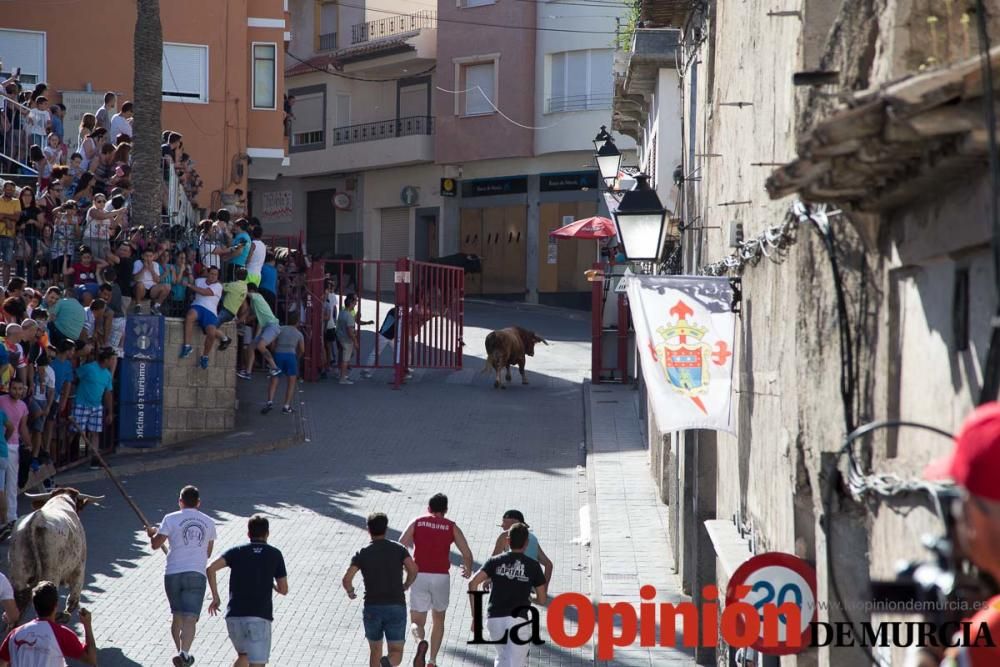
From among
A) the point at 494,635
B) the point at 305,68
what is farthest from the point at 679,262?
the point at 305,68

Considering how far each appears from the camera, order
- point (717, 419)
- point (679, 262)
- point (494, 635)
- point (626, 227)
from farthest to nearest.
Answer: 1. point (679, 262)
2. point (626, 227)
3. point (494, 635)
4. point (717, 419)

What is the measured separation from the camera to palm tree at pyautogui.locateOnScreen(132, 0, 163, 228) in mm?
22719

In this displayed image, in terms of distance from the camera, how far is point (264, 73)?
34.5 metres

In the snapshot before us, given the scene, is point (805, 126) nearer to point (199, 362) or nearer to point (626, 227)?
point (626, 227)

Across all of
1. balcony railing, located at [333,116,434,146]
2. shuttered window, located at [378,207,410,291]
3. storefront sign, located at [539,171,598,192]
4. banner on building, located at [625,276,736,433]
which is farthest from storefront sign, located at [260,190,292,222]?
banner on building, located at [625,276,736,433]

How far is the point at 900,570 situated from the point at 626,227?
8541 millimetres

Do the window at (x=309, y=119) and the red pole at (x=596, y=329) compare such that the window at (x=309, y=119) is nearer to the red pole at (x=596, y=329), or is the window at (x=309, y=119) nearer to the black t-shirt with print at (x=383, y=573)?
the red pole at (x=596, y=329)

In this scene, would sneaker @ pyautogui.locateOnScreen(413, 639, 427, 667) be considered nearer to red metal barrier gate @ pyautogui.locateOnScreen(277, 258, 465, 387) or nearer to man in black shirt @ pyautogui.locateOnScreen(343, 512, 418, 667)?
man in black shirt @ pyautogui.locateOnScreen(343, 512, 418, 667)

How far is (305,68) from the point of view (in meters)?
48.6

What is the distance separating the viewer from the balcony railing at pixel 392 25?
4528cm

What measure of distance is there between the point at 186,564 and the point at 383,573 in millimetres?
1610

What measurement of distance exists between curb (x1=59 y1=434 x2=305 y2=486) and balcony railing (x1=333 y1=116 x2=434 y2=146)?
2534cm

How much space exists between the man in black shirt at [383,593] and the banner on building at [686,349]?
2523 mm

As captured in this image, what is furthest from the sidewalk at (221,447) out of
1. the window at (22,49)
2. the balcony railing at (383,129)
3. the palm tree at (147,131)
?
the balcony railing at (383,129)
